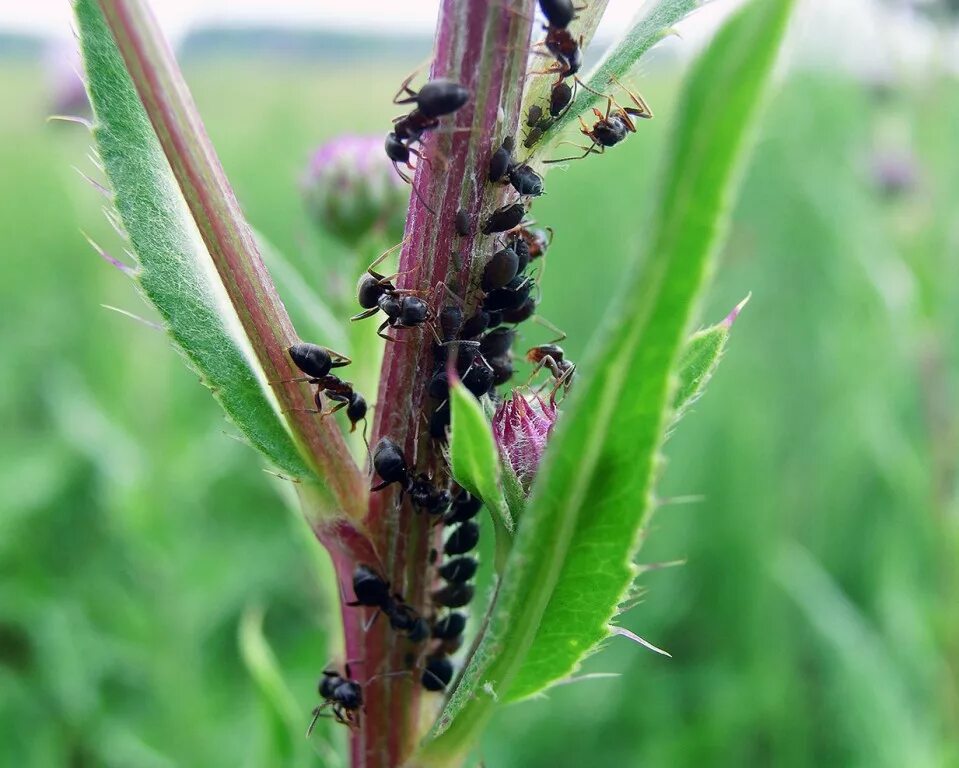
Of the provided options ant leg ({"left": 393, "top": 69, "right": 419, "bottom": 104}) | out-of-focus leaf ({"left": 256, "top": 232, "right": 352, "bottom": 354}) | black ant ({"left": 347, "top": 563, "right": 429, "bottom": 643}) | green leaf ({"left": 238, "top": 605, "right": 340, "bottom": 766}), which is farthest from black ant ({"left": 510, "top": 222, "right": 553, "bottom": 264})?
green leaf ({"left": 238, "top": 605, "right": 340, "bottom": 766})

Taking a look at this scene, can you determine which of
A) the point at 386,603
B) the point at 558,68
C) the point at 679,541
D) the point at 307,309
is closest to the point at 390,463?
the point at 386,603

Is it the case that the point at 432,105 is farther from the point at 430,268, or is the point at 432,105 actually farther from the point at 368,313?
the point at 368,313

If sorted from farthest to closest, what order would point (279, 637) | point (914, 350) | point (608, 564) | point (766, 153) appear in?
point (766, 153) → point (279, 637) → point (914, 350) → point (608, 564)

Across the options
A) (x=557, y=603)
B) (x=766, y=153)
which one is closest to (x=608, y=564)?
(x=557, y=603)

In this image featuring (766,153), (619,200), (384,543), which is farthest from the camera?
(766,153)

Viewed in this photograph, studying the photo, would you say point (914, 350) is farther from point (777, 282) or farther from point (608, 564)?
point (608, 564)

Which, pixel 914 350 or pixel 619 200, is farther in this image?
pixel 619 200
